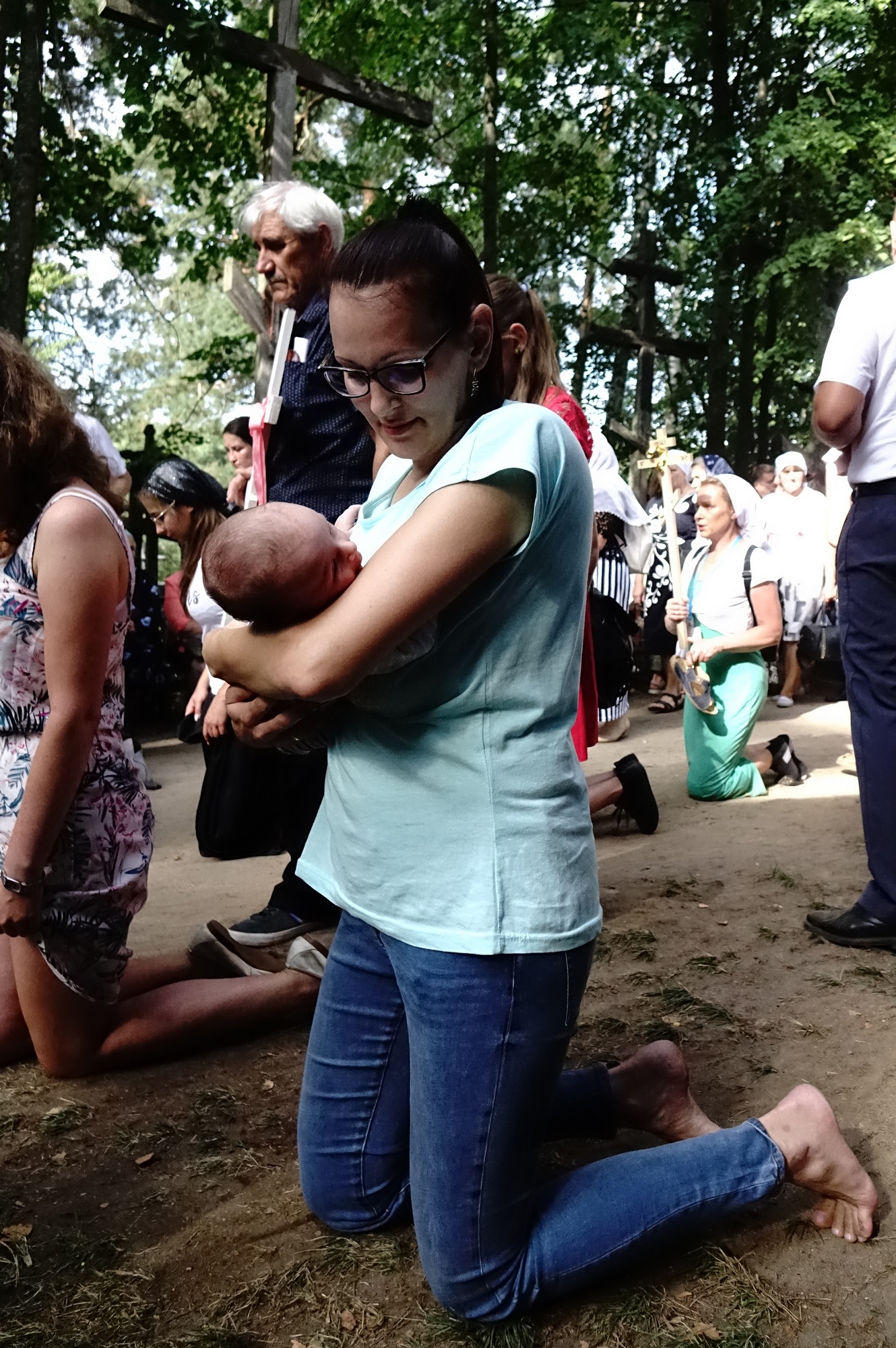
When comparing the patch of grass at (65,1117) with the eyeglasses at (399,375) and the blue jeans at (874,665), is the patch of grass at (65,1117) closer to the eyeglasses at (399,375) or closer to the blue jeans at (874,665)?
the eyeglasses at (399,375)

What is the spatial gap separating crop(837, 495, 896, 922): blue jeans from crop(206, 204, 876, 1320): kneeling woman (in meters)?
1.91

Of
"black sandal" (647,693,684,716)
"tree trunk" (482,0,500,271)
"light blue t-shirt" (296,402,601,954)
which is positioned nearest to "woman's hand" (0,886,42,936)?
"light blue t-shirt" (296,402,601,954)

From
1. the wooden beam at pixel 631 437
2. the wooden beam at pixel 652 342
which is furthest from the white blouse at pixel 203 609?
the wooden beam at pixel 652 342

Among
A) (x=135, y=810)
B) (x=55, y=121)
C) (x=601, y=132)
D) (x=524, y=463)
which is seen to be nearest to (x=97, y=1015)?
(x=135, y=810)

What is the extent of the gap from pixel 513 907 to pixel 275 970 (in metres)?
1.76

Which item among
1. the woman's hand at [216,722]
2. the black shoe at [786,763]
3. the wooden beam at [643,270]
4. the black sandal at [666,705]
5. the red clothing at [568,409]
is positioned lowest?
the black sandal at [666,705]

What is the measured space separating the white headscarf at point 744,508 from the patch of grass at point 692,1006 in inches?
133

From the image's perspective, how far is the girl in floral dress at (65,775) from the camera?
2615mm

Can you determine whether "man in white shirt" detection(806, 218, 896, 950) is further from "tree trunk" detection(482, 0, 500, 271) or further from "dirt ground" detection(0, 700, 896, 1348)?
"tree trunk" detection(482, 0, 500, 271)

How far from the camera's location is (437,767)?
1.82 m

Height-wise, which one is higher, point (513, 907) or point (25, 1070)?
point (513, 907)

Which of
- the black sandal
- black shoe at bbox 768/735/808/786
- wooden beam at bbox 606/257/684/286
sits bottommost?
the black sandal

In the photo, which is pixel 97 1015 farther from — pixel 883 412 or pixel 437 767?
pixel 883 412

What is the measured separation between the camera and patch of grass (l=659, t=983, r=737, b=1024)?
3242 mm
